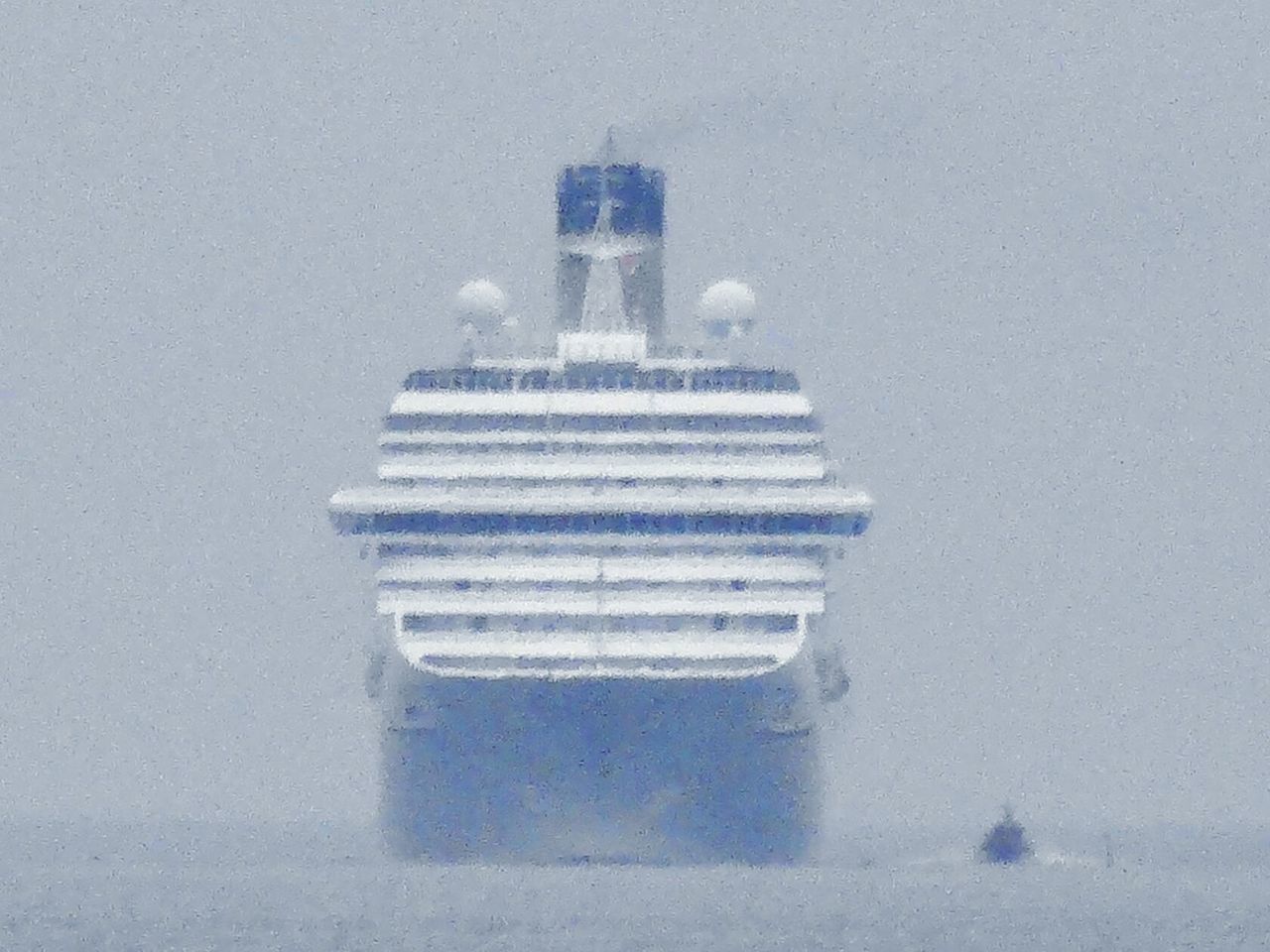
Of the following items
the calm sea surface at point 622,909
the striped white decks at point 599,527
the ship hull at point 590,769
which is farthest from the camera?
the striped white decks at point 599,527

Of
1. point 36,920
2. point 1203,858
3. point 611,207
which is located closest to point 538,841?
point 36,920

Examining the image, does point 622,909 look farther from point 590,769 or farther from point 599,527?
point 599,527

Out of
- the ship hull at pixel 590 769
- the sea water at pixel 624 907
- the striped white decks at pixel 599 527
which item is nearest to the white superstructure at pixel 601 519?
the striped white decks at pixel 599 527

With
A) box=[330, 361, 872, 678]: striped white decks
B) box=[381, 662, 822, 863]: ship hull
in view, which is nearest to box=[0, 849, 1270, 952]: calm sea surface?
box=[381, 662, 822, 863]: ship hull

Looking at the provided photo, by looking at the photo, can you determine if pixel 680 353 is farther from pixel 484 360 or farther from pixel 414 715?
pixel 414 715

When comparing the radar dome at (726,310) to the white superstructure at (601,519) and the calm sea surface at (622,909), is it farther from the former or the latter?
the calm sea surface at (622,909)

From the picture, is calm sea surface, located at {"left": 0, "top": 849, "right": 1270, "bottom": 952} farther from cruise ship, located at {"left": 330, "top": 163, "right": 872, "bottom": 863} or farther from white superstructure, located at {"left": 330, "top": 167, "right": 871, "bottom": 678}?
white superstructure, located at {"left": 330, "top": 167, "right": 871, "bottom": 678}
